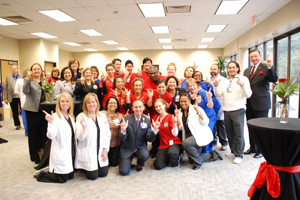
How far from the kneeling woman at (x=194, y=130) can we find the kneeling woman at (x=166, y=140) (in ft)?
0.43

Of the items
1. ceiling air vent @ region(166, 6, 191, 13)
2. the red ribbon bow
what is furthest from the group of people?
ceiling air vent @ region(166, 6, 191, 13)

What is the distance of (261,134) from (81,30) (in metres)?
7.32

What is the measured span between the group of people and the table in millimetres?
1372

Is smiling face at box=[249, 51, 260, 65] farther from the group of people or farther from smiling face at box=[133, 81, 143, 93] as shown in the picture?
smiling face at box=[133, 81, 143, 93]

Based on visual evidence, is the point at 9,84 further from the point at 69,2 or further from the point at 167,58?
the point at 167,58

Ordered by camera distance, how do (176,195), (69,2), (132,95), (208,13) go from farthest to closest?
(208,13)
(69,2)
(132,95)
(176,195)

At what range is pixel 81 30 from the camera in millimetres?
7586

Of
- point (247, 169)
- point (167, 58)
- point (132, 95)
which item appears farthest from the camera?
point (167, 58)

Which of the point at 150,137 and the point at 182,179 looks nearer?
the point at 182,179

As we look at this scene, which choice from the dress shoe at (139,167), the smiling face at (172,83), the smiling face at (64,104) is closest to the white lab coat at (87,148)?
the smiling face at (64,104)

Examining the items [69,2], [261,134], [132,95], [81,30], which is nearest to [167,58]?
[81,30]

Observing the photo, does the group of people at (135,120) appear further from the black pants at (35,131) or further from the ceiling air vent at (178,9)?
the ceiling air vent at (178,9)

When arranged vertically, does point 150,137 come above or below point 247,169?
above

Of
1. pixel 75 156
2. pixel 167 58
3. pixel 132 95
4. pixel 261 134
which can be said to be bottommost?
pixel 75 156
